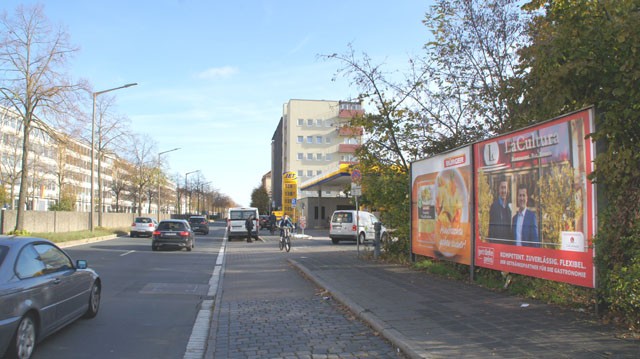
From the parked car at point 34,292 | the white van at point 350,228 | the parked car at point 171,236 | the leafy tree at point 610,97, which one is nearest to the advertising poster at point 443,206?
the leafy tree at point 610,97

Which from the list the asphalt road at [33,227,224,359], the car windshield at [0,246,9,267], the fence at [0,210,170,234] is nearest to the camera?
the car windshield at [0,246,9,267]

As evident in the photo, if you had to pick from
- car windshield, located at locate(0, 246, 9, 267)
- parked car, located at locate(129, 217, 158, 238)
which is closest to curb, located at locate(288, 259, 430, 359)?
car windshield, located at locate(0, 246, 9, 267)

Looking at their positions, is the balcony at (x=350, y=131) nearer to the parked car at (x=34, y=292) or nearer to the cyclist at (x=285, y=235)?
the cyclist at (x=285, y=235)

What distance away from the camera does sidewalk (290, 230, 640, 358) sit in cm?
509

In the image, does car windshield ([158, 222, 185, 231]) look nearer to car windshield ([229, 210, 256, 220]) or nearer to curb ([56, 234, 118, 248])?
curb ([56, 234, 118, 248])

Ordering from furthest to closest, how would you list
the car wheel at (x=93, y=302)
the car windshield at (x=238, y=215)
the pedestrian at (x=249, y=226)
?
1. the car windshield at (x=238, y=215)
2. the pedestrian at (x=249, y=226)
3. the car wheel at (x=93, y=302)

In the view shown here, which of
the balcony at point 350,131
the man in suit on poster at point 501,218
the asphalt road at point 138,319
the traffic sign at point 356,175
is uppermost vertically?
the balcony at point 350,131

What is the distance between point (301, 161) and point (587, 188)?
79673 millimetres

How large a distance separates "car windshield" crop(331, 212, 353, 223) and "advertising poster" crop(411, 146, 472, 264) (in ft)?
45.4

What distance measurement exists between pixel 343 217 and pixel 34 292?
2226cm

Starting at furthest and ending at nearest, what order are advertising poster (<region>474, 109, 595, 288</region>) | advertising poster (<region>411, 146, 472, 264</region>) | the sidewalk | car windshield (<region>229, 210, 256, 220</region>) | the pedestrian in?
car windshield (<region>229, 210, 256, 220</region>), the pedestrian, advertising poster (<region>411, 146, 472, 264</region>), advertising poster (<region>474, 109, 595, 288</region>), the sidewalk

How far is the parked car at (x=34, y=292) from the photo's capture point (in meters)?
4.84

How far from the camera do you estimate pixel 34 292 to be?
532 centimetres

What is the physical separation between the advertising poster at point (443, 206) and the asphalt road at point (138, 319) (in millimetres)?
5205
